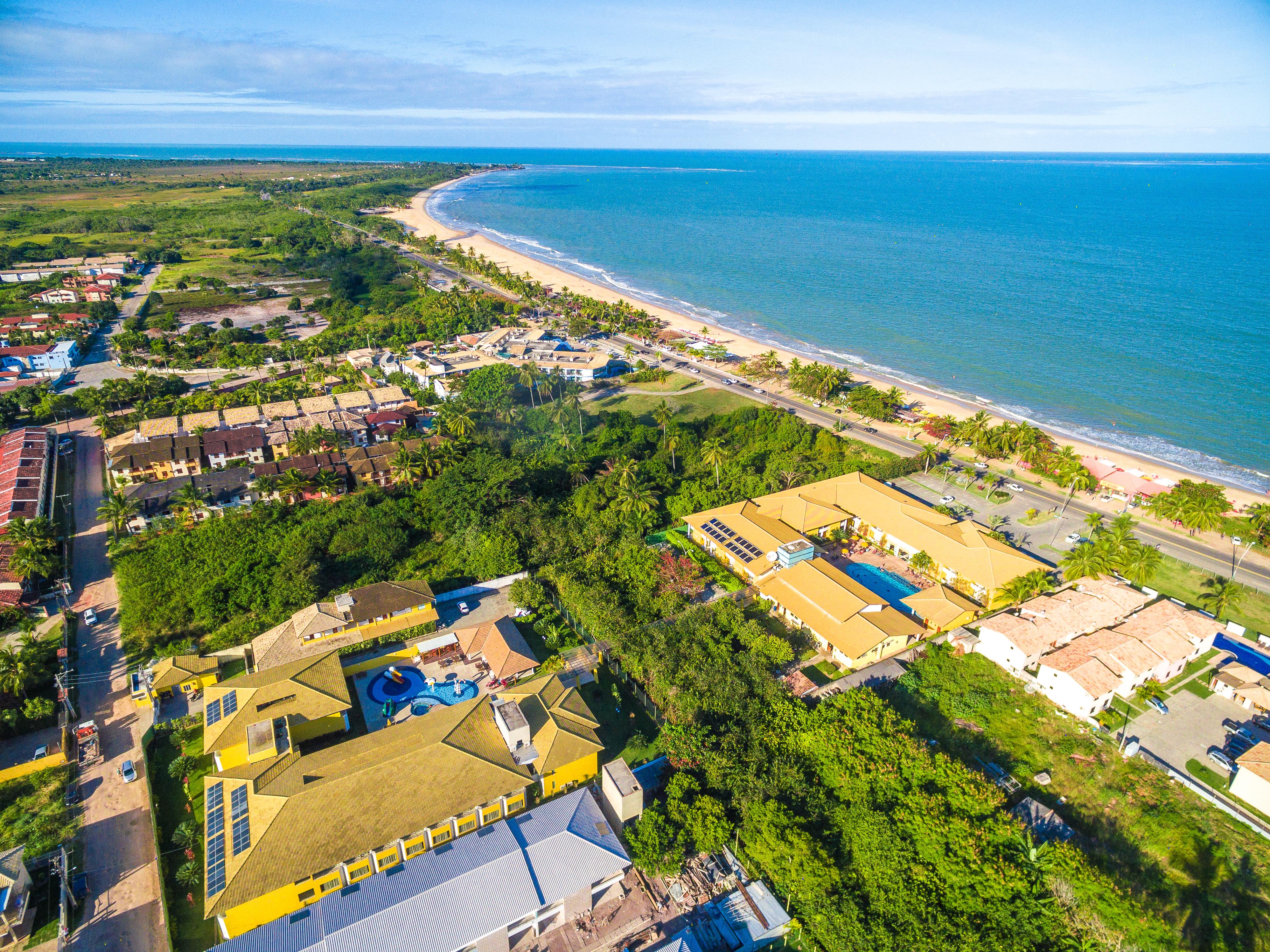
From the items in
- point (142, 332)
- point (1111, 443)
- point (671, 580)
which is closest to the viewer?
point (671, 580)

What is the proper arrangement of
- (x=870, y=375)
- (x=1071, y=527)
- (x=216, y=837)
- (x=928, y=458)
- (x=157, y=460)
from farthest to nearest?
(x=870, y=375), (x=928, y=458), (x=157, y=460), (x=1071, y=527), (x=216, y=837)

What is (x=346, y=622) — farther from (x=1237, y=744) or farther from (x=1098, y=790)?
(x=1237, y=744)

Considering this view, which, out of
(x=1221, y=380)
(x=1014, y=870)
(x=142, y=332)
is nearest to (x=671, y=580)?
(x=1014, y=870)

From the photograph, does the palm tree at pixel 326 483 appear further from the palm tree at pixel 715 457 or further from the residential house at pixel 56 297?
the residential house at pixel 56 297

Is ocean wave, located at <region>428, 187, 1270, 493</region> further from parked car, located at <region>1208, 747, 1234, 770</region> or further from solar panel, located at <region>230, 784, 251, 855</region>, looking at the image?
solar panel, located at <region>230, 784, 251, 855</region>

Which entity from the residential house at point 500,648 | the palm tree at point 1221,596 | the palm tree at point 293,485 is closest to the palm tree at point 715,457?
the residential house at point 500,648

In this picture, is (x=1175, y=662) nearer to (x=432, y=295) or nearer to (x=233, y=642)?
(x=233, y=642)

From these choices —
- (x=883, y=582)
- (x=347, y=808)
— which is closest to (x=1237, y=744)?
(x=883, y=582)
